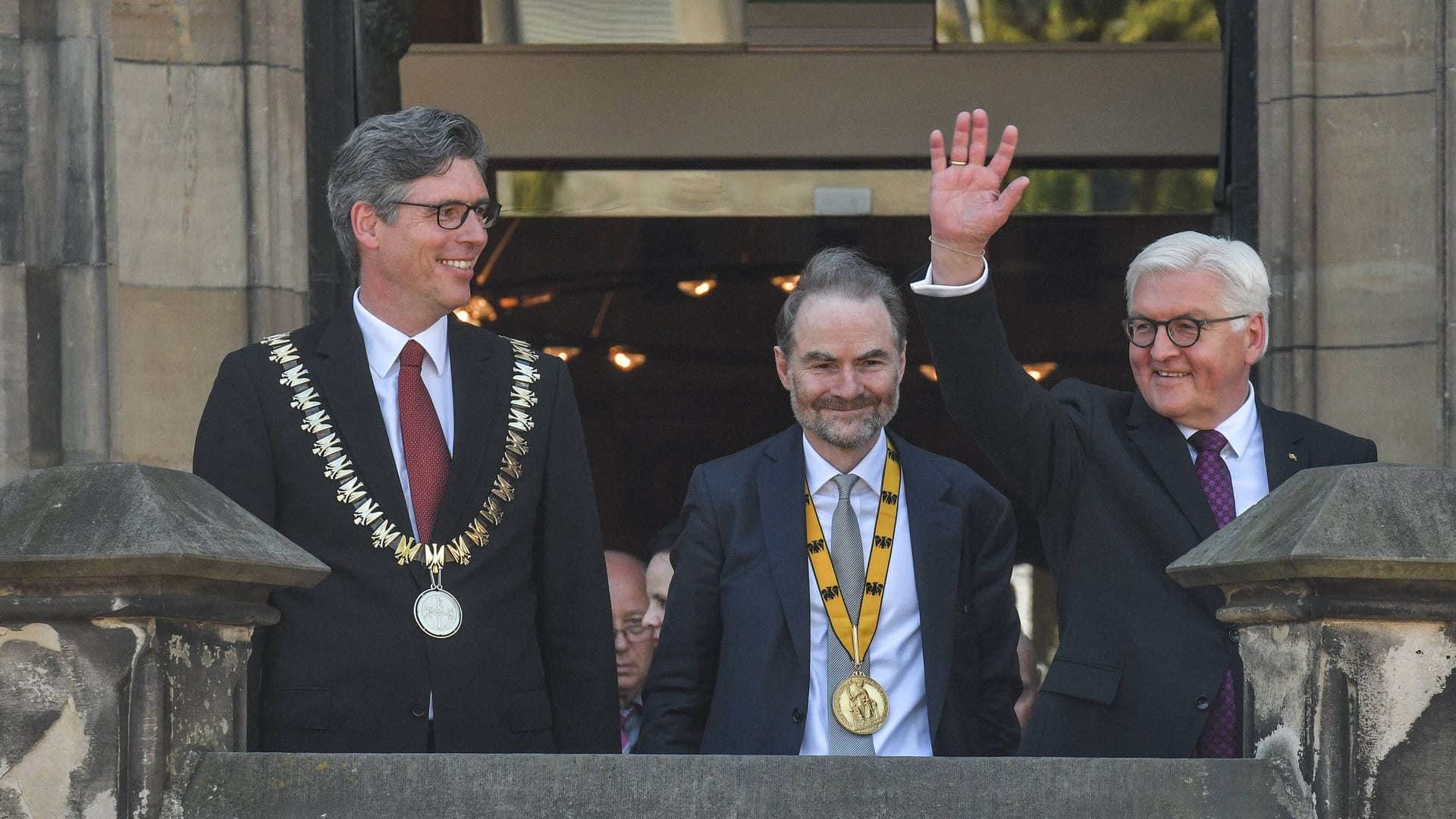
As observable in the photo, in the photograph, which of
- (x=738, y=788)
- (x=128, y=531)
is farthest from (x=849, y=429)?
(x=128, y=531)

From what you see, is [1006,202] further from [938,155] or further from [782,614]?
[782,614]

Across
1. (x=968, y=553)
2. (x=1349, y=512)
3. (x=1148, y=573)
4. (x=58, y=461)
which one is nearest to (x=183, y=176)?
(x=58, y=461)

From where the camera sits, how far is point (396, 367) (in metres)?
3.84

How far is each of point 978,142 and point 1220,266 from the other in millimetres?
617

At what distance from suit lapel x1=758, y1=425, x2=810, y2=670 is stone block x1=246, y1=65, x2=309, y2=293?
1908 mm

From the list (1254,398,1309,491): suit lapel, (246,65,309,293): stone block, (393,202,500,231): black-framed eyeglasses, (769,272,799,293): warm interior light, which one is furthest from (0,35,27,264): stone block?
(769,272,799,293): warm interior light

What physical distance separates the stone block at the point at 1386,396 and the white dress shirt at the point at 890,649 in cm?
176

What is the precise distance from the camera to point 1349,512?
9.89 feet

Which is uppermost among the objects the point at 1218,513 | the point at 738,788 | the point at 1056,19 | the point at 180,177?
the point at 1056,19

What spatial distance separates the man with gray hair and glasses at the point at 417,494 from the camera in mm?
3623

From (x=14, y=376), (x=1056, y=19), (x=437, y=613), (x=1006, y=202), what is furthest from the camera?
(x=1056, y=19)

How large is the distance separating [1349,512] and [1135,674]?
74 centimetres

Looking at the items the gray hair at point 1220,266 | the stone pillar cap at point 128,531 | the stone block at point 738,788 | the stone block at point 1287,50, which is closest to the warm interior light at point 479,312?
the stone block at point 1287,50

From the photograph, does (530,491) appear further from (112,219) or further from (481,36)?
(481,36)
